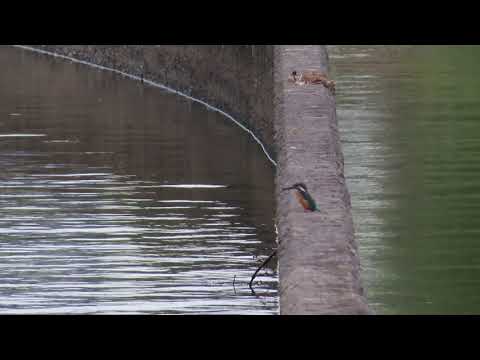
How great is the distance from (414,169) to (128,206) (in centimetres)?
296

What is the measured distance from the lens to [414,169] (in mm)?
14430

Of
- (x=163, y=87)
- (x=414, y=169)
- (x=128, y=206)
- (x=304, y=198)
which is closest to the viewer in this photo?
(x=304, y=198)

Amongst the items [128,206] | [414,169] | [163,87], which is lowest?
[128,206]

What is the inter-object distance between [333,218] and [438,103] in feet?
23.4

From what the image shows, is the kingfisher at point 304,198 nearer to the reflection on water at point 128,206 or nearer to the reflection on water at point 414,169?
the reflection on water at point 414,169

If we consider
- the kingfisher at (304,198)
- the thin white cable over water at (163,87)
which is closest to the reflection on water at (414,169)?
the kingfisher at (304,198)

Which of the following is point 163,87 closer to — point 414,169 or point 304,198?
point 414,169

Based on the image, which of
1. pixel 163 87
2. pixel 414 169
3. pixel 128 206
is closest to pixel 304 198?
pixel 414 169

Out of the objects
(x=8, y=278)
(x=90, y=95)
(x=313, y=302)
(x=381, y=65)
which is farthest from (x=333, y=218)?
(x=90, y=95)

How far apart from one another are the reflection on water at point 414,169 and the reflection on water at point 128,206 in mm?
1002

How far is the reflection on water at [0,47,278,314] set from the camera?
12.0m

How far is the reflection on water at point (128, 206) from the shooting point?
11972 mm
